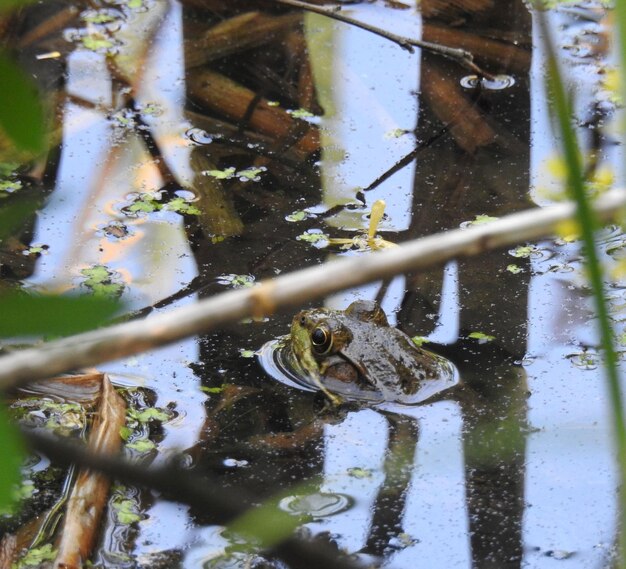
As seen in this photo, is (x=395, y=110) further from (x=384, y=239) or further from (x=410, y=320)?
(x=410, y=320)

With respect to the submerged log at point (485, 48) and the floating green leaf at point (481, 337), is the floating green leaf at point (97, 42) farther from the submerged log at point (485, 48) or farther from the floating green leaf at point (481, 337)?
the floating green leaf at point (481, 337)

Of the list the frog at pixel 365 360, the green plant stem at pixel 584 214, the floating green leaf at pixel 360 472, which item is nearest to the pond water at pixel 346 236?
the floating green leaf at pixel 360 472

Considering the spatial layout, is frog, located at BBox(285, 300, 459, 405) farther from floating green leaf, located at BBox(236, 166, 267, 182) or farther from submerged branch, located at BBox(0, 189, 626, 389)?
submerged branch, located at BBox(0, 189, 626, 389)

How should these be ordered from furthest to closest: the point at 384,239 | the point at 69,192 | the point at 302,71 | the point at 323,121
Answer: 1. the point at 302,71
2. the point at 323,121
3. the point at 384,239
4. the point at 69,192

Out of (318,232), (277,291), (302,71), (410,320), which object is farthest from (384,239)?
(277,291)

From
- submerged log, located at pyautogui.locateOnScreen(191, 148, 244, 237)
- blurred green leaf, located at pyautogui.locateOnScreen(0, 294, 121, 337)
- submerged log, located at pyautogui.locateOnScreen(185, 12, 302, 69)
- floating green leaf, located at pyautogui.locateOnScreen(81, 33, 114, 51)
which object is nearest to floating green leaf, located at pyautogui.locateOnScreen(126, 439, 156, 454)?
submerged log, located at pyautogui.locateOnScreen(191, 148, 244, 237)
